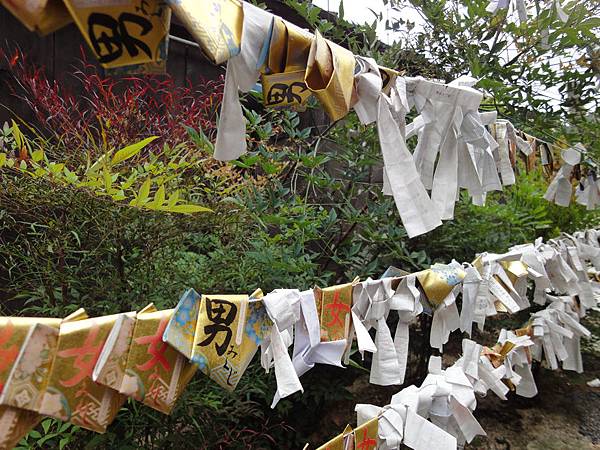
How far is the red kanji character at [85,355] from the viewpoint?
64 cm

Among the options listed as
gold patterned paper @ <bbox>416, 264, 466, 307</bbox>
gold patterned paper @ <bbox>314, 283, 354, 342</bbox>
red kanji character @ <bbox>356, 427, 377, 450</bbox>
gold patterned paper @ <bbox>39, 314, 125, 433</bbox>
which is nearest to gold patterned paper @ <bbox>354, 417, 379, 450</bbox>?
red kanji character @ <bbox>356, 427, 377, 450</bbox>

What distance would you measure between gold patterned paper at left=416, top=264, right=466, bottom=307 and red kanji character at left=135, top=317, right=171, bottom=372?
75 centimetres

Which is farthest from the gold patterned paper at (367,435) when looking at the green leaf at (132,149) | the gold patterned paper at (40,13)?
the gold patterned paper at (40,13)

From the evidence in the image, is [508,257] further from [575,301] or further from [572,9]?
[572,9]

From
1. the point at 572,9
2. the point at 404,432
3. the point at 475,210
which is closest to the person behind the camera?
the point at 404,432

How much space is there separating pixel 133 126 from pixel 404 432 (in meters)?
1.18

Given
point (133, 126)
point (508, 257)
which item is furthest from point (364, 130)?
point (133, 126)

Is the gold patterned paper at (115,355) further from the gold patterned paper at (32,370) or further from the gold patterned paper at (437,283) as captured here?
the gold patterned paper at (437,283)

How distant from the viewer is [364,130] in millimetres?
1946

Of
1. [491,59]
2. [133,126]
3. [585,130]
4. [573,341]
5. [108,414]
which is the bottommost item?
[573,341]

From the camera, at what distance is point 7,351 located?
60 cm

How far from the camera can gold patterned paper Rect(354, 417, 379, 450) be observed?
100 cm

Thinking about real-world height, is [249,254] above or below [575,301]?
above

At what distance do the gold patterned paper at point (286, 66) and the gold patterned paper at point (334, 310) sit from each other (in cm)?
42
